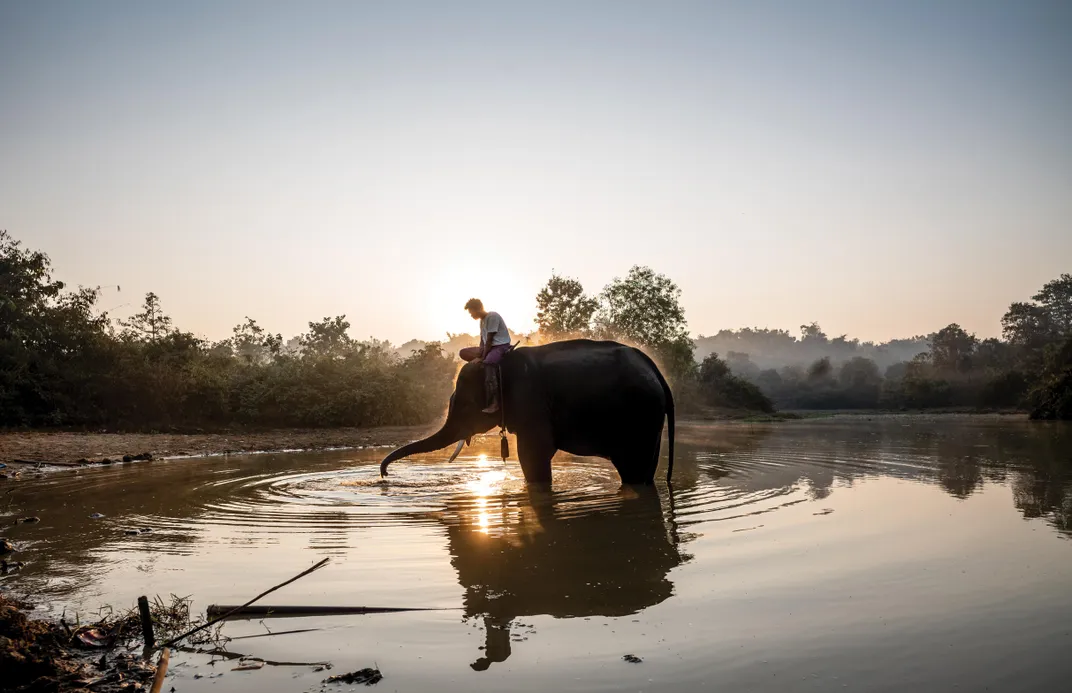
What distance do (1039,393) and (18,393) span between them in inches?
1663

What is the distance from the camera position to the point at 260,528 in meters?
8.19

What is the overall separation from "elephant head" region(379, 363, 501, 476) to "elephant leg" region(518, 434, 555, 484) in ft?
2.52

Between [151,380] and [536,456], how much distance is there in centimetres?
2166

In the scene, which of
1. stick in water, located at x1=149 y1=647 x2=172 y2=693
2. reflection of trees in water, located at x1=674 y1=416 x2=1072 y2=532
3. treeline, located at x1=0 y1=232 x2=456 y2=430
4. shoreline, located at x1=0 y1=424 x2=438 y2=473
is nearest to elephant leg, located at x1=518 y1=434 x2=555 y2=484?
reflection of trees in water, located at x1=674 y1=416 x2=1072 y2=532

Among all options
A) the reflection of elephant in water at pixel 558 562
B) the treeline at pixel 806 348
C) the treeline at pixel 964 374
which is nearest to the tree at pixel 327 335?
the treeline at pixel 964 374

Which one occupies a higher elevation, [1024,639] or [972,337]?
[972,337]

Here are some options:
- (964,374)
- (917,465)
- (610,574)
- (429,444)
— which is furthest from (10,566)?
(964,374)

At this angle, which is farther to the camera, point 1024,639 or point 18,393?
point 18,393

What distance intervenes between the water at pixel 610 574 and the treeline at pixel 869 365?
31.9 meters

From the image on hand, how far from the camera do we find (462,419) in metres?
12.2

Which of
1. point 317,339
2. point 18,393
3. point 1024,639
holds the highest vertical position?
point 317,339

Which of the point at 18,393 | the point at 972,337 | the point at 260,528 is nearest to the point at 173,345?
the point at 18,393

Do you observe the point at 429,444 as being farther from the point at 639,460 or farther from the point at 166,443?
the point at 166,443

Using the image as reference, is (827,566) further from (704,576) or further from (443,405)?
(443,405)
